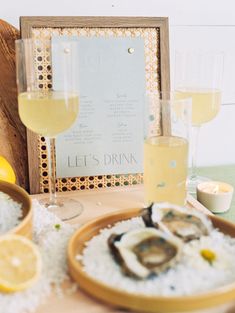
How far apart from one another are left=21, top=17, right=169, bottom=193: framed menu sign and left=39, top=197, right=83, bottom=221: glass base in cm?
7

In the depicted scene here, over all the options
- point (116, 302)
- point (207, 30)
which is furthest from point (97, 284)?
point (207, 30)

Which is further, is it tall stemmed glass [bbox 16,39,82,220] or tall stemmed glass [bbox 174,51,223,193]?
tall stemmed glass [bbox 174,51,223,193]

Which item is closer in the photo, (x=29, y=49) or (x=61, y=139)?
(x=29, y=49)

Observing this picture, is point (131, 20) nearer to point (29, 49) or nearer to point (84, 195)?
point (29, 49)

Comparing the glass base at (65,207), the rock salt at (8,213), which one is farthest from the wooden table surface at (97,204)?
the rock salt at (8,213)

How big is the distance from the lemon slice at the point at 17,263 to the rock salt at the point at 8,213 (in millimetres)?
73

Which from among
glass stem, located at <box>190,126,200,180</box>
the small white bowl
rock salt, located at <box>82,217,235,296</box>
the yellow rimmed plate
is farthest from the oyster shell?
glass stem, located at <box>190,126,200,180</box>

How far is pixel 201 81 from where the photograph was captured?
1.03 m

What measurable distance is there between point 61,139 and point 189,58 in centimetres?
33

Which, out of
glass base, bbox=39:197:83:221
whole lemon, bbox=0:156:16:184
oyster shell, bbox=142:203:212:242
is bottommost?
glass base, bbox=39:197:83:221

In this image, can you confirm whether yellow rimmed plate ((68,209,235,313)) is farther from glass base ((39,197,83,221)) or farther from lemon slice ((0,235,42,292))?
glass base ((39,197,83,221))

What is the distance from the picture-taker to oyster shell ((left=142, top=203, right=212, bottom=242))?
668 mm

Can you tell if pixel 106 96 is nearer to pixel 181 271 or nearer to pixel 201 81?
pixel 201 81

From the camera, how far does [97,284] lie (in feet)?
1.82
